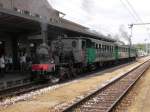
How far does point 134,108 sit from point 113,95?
347 cm

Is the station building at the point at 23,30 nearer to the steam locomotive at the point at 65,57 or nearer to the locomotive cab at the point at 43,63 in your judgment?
the steam locomotive at the point at 65,57

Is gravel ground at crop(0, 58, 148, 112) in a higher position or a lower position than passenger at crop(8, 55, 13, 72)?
lower

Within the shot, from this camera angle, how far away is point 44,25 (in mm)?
21625

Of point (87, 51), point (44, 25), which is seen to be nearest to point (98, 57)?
point (87, 51)

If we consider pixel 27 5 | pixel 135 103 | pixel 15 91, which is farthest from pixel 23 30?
pixel 135 103

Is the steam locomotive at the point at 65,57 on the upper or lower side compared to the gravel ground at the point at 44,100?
upper

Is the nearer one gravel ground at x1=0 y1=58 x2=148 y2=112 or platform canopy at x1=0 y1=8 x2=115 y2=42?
gravel ground at x1=0 y1=58 x2=148 y2=112

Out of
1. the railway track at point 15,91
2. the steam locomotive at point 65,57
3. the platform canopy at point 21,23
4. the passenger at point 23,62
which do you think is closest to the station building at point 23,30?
the platform canopy at point 21,23

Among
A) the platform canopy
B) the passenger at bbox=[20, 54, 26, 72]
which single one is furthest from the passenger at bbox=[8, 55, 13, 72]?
the platform canopy

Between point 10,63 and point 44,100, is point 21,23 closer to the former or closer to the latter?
point 10,63

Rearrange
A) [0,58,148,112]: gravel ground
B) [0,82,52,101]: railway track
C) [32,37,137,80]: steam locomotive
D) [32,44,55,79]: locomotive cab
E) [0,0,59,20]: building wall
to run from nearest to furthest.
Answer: [0,58,148,112]: gravel ground < [0,82,52,101]: railway track < [32,44,55,79]: locomotive cab < [32,37,137,80]: steam locomotive < [0,0,59,20]: building wall

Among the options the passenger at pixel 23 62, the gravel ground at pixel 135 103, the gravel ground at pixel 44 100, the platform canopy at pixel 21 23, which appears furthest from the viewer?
the passenger at pixel 23 62

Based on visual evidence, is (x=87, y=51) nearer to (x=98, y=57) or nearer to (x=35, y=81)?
(x=98, y=57)

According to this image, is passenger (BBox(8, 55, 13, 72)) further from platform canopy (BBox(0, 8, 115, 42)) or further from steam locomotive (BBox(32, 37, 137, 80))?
steam locomotive (BBox(32, 37, 137, 80))
